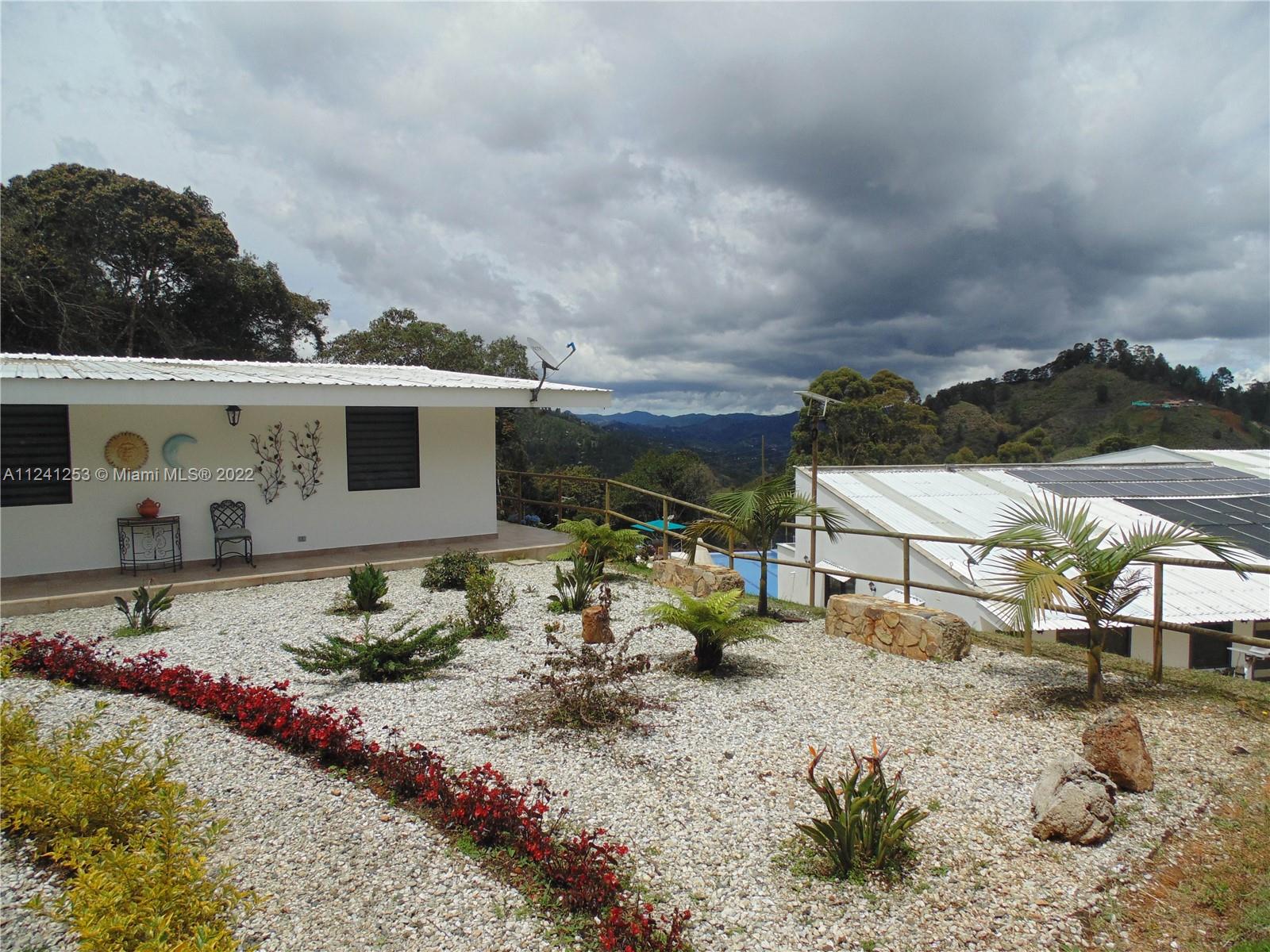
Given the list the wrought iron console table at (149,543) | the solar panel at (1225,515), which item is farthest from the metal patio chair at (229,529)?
the solar panel at (1225,515)

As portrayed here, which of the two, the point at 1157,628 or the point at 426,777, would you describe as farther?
the point at 1157,628

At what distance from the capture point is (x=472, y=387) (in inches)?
397

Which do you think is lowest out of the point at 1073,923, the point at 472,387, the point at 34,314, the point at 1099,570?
the point at 1073,923

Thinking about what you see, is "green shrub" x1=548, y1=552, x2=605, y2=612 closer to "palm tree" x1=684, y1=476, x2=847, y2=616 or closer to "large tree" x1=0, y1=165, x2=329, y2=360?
"palm tree" x1=684, y1=476, x2=847, y2=616

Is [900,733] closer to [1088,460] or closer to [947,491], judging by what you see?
[947,491]

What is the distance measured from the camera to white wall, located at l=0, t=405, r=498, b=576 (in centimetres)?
881

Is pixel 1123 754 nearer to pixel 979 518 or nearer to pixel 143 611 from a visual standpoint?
pixel 143 611

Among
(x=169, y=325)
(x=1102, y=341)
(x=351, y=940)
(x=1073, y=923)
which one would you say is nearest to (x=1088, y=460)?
(x=1073, y=923)

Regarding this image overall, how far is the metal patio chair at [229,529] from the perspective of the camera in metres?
9.52

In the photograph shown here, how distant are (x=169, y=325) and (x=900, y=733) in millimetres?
24290

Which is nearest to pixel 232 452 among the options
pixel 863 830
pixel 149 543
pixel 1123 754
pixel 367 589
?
pixel 149 543

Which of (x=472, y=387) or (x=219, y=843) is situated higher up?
(x=472, y=387)

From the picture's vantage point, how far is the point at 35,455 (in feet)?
28.5

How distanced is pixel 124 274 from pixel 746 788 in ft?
81.5
